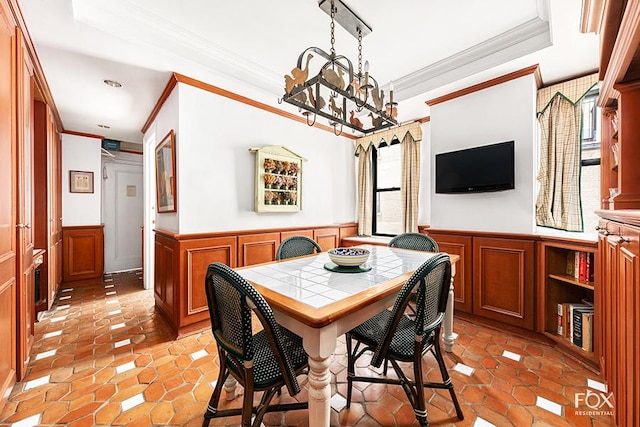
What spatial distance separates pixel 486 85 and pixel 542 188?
1.21 meters

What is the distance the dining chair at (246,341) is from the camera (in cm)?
100

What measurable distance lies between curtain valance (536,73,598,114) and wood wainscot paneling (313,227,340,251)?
2.85m

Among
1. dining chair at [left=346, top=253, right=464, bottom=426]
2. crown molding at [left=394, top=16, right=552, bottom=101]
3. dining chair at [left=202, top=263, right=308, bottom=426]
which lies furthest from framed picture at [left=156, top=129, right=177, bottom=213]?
crown molding at [left=394, top=16, right=552, bottom=101]

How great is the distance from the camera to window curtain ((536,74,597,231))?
2.44m

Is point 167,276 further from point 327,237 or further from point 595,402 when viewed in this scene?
point 595,402

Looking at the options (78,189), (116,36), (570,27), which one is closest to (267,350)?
(116,36)

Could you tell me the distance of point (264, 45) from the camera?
2.41 meters

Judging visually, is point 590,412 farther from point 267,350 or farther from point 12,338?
point 12,338

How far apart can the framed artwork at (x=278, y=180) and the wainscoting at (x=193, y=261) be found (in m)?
0.35

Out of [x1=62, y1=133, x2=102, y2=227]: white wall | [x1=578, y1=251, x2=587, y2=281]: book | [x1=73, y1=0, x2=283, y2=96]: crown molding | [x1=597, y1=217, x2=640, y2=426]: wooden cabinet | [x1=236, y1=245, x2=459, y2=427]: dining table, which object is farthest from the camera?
[x1=62, y1=133, x2=102, y2=227]: white wall

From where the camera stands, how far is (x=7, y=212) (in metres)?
1.53

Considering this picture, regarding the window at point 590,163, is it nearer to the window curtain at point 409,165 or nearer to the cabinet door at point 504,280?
the cabinet door at point 504,280

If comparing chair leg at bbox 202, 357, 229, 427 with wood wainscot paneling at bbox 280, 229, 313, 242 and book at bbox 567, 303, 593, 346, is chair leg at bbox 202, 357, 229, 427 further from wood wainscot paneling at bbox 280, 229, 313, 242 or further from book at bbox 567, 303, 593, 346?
book at bbox 567, 303, 593, 346

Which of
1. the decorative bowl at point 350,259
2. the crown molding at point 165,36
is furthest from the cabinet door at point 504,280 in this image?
the crown molding at point 165,36
